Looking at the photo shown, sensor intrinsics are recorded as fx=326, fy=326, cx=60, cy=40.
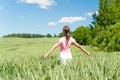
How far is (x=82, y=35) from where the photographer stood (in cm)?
6325

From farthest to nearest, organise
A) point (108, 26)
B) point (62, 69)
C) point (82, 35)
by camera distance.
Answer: point (82, 35) < point (108, 26) < point (62, 69)

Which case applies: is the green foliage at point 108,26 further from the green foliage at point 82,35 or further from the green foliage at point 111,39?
the green foliage at point 82,35

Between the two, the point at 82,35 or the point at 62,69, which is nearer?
the point at 62,69

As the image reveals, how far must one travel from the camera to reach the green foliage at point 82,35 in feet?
206

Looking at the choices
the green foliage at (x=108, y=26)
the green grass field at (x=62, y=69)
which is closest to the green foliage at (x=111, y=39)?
the green foliage at (x=108, y=26)

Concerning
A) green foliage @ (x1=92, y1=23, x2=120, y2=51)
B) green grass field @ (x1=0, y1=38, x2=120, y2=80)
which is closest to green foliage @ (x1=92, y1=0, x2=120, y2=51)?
green foliage @ (x1=92, y1=23, x2=120, y2=51)

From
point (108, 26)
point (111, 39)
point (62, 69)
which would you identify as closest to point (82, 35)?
point (108, 26)

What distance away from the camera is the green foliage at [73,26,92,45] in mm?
62700

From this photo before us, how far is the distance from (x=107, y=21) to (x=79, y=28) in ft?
88.3

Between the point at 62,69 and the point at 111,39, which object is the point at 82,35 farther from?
the point at 62,69

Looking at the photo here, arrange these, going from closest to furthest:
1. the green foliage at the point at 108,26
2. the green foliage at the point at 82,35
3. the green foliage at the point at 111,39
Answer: the green foliage at the point at 111,39 < the green foliage at the point at 108,26 < the green foliage at the point at 82,35

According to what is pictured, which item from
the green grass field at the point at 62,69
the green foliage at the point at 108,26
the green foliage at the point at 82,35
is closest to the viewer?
the green grass field at the point at 62,69

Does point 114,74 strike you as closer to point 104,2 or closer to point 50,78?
point 50,78

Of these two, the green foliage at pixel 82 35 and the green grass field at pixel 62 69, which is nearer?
the green grass field at pixel 62 69
